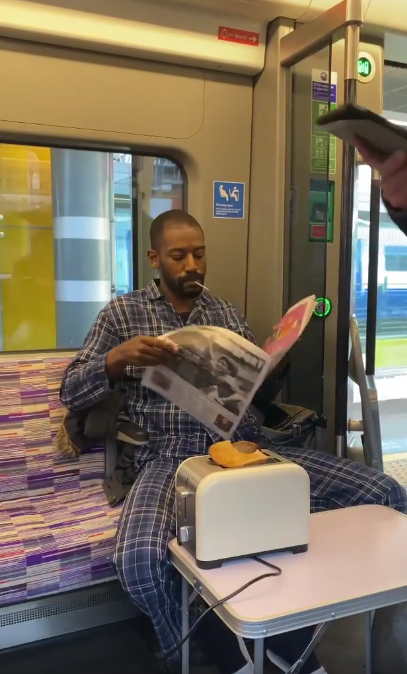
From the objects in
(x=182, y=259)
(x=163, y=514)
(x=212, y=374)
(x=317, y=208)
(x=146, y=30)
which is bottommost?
(x=163, y=514)

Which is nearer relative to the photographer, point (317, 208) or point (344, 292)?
point (344, 292)

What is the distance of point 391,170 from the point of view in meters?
1.11

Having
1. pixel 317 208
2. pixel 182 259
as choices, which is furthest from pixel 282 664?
pixel 317 208

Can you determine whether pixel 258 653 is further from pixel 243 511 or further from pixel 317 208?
pixel 317 208

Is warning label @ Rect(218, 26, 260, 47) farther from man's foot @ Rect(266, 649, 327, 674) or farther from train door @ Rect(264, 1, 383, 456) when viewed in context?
man's foot @ Rect(266, 649, 327, 674)

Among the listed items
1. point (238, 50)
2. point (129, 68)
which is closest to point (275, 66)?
point (238, 50)

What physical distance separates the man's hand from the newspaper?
2.53ft

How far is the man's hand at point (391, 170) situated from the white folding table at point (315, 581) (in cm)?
89

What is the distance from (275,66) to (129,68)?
2.19 feet

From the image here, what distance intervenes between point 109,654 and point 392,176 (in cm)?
195

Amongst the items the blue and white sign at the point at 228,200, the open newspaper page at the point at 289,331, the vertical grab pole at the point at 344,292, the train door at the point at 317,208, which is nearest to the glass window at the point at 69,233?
the blue and white sign at the point at 228,200

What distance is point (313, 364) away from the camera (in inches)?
112

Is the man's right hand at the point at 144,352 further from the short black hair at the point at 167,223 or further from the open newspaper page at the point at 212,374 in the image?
the short black hair at the point at 167,223

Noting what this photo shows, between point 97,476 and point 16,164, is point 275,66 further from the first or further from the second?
point 97,476
